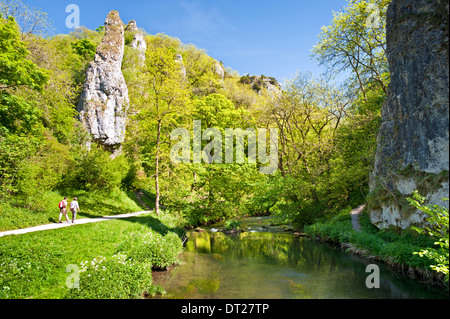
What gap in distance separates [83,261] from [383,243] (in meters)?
13.4

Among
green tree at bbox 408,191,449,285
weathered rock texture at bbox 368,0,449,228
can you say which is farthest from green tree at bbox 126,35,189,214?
green tree at bbox 408,191,449,285

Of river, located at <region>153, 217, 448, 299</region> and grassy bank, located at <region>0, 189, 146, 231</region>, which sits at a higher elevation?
grassy bank, located at <region>0, 189, 146, 231</region>

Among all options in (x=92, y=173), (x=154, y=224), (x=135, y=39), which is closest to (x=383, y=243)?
(x=154, y=224)

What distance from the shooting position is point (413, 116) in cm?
1227

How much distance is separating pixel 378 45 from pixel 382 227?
14.7 meters

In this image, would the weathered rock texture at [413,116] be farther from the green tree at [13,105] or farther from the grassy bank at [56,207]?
the green tree at [13,105]

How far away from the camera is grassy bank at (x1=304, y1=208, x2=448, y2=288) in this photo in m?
10.7

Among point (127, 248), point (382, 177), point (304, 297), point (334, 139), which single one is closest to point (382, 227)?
point (382, 177)

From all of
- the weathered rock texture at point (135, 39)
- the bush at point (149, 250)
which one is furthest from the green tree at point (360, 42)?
the weathered rock texture at point (135, 39)

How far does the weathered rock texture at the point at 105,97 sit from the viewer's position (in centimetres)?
3019

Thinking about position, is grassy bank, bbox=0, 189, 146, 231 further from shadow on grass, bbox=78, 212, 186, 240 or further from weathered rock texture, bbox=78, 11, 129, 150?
weathered rock texture, bbox=78, 11, 129, 150

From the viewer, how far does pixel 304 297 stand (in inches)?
371

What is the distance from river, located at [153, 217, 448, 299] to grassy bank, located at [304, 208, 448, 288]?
48 centimetres

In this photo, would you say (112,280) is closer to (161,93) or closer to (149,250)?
(149,250)
